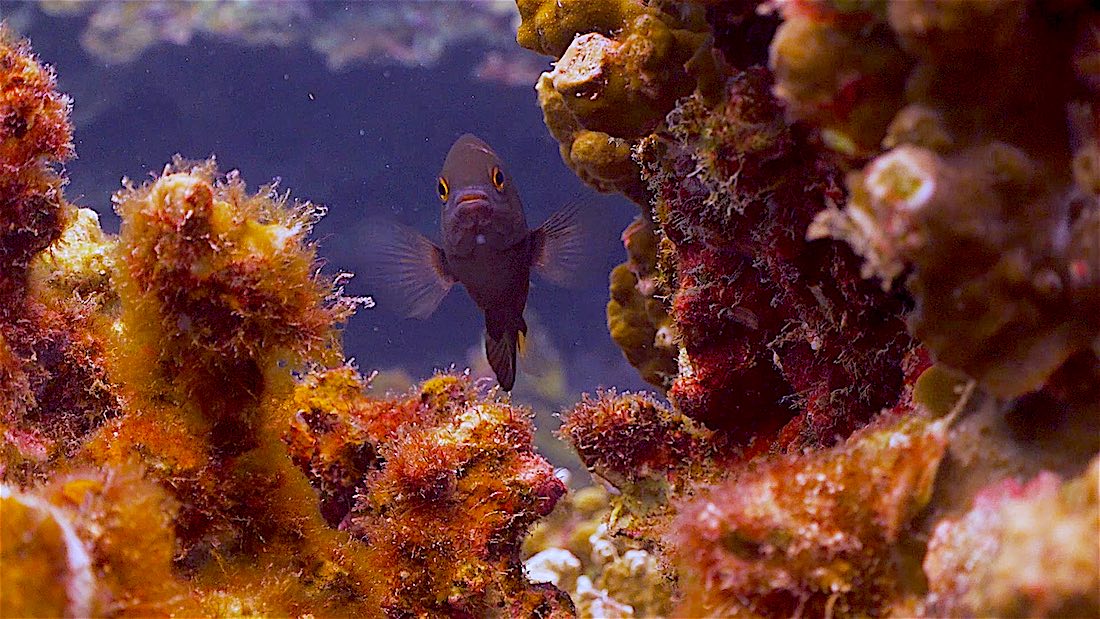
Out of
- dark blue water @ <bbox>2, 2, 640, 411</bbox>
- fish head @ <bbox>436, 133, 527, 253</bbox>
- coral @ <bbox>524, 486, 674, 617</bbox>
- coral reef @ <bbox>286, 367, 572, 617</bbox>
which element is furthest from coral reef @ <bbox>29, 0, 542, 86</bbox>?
coral reef @ <bbox>286, 367, 572, 617</bbox>

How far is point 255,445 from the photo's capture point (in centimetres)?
261

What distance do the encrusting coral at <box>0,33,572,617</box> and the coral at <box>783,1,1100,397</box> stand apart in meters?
1.59

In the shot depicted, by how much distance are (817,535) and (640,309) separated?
9.88 feet

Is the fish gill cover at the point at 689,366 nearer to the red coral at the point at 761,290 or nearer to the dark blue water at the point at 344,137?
the red coral at the point at 761,290

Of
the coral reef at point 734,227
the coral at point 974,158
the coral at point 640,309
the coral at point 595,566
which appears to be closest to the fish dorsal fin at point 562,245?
the coral at point 640,309

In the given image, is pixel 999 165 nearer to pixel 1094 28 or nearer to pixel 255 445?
pixel 1094 28

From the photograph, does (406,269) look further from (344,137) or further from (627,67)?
(344,137)

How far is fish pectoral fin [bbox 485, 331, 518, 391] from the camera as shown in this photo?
16.5ft

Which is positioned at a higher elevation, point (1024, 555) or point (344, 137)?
point (344, 137)

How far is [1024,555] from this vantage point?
3.34 feet

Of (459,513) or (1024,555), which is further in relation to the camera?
(459,513)

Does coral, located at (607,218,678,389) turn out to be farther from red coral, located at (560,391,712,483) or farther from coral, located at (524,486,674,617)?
coral, located at (524,486,674,617)

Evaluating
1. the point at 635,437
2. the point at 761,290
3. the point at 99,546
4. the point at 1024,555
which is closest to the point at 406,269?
the point at 635,437

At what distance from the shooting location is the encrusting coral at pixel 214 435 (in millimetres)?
2166
